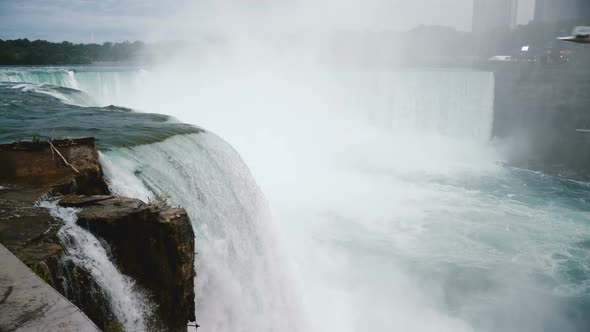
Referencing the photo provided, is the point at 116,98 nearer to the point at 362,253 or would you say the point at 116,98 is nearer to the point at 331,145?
the point at 331,145

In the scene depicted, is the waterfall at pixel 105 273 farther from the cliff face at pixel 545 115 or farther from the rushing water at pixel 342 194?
the cliff face at pixel 545 115

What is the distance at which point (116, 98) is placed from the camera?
70.9ft

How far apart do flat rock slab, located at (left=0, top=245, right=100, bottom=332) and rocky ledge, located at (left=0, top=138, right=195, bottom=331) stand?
632 mm

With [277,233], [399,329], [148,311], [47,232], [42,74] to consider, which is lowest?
[399,329]

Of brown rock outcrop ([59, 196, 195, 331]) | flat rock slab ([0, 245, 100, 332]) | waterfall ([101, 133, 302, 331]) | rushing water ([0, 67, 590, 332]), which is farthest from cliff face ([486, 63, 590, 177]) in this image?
flat rock slab ([0, 245, 100, 332])

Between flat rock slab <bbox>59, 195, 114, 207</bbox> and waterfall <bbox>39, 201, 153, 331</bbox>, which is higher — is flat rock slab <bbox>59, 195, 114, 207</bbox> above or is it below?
above

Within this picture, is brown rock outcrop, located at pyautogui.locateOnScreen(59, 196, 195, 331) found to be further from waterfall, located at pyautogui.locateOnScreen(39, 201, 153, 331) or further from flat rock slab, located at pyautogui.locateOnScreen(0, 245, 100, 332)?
flat rock slab, located at pyautogui.locateOnScreen(0, 245, 100, 332)

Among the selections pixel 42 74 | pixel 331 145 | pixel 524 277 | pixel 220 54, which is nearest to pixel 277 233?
pixel 524 277

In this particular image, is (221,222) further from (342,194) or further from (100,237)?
(342,194)

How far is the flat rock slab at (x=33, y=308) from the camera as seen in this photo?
5.61ft

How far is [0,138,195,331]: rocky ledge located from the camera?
287 cm

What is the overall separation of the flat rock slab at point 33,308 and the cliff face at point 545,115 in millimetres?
25878

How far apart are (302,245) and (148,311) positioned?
837cm

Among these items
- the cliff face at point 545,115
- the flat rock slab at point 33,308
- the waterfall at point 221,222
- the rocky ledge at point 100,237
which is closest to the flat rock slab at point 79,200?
the rocky ledge at point 100,237
